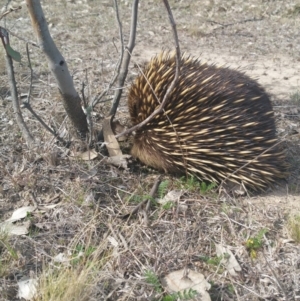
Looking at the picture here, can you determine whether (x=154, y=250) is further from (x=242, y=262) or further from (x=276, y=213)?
(x=276, y=213)

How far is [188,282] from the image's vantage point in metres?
2.36

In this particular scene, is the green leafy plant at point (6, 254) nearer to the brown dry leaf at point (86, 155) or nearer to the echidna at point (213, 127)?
the brown dry leaf at point (86, 155)

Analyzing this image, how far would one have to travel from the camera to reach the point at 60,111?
384 centimetres

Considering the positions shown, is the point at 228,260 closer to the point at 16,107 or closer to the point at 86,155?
the point at 86,155

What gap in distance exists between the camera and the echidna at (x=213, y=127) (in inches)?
117

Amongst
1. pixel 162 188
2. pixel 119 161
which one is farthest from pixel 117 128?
pixel 162 188

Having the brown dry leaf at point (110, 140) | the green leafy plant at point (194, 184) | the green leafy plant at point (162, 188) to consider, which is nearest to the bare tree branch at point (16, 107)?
the brown dry leaf at point (110, 140)

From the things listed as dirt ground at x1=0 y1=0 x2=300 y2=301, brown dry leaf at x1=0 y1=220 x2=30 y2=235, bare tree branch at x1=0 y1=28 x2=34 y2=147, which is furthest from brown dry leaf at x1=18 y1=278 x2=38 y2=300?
bare tree branch at x1=0 y1=28 x2=34 y2=147

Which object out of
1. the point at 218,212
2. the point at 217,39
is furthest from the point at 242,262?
the point at 217,39

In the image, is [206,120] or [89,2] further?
[89,2]

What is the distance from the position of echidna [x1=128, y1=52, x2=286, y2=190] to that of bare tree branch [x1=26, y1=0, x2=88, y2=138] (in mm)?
476

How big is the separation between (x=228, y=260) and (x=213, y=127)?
914mm

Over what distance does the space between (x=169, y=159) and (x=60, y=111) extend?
125 centimetres

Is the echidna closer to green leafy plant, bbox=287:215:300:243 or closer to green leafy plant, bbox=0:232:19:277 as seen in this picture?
green leafy plant, bbox=287:215:300:243
